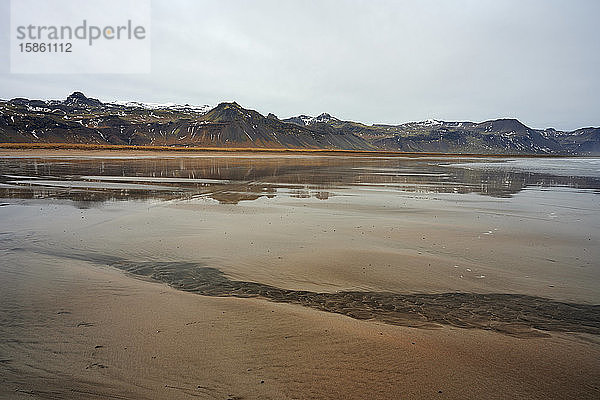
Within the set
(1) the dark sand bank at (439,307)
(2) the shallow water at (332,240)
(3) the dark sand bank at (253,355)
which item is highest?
(2) the shallow water at (332,240)

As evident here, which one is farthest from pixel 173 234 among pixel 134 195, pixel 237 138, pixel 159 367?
pixel 237 138

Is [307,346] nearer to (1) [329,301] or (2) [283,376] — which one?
(2) [283,376]

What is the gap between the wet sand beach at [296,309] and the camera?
3891 millimetres

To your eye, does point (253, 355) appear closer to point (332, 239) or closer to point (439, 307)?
point (439, 307)

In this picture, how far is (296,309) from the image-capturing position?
5.62m

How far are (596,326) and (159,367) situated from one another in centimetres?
570

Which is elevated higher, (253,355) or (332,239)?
(332,239)

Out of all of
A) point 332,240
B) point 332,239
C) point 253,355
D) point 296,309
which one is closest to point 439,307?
point 296,309

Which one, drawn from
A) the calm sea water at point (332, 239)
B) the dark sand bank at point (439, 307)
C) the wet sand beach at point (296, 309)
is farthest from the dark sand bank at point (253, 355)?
the calm sea water at point (332, 239)

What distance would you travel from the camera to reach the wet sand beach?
389 centimetres

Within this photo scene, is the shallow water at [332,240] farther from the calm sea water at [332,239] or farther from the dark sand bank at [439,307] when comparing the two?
the dark sand bank at [439,307]

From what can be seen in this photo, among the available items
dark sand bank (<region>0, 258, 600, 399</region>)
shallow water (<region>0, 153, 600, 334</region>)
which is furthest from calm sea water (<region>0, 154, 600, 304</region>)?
dark sand bank (<region>0, 258, 600, 399</region>)

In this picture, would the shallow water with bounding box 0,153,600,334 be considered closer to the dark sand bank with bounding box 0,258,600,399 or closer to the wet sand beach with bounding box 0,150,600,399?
the wet sand beach with bounding box 0,150,600,399

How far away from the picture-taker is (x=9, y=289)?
6.14 metres
